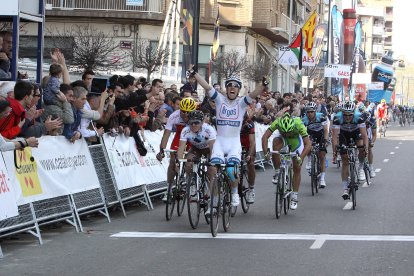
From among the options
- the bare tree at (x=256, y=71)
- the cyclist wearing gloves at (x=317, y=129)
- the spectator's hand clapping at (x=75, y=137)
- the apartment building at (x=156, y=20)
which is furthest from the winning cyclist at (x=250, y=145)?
the bare tree at (x=256, y=71)

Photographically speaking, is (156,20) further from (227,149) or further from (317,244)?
(317,244)

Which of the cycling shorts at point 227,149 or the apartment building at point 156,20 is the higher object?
the apartment building at point 156,20

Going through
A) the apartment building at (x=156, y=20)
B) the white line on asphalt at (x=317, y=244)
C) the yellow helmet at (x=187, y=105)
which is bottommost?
the white line on asphalt at (x=317, y=244)

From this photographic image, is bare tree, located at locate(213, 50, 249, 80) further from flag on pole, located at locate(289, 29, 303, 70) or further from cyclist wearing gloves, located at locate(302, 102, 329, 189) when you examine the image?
cyclist wearing gloves, located at locate(302, 102, 329, 189)

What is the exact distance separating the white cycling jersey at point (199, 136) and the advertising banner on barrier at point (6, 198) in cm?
338

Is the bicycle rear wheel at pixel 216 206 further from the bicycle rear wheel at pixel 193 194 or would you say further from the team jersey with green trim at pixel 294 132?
the team jersey with green trim at pixel 294 132

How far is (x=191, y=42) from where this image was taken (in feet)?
80.6

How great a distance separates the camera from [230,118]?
13.4 meters

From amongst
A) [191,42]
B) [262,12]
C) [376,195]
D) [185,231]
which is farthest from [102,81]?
[262,12]

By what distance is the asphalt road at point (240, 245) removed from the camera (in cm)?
979

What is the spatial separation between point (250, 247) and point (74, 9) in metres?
34.5

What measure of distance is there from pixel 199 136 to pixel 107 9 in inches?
1247

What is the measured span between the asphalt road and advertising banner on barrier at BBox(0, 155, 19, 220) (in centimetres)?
48

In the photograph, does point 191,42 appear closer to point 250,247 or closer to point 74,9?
point 250,247
